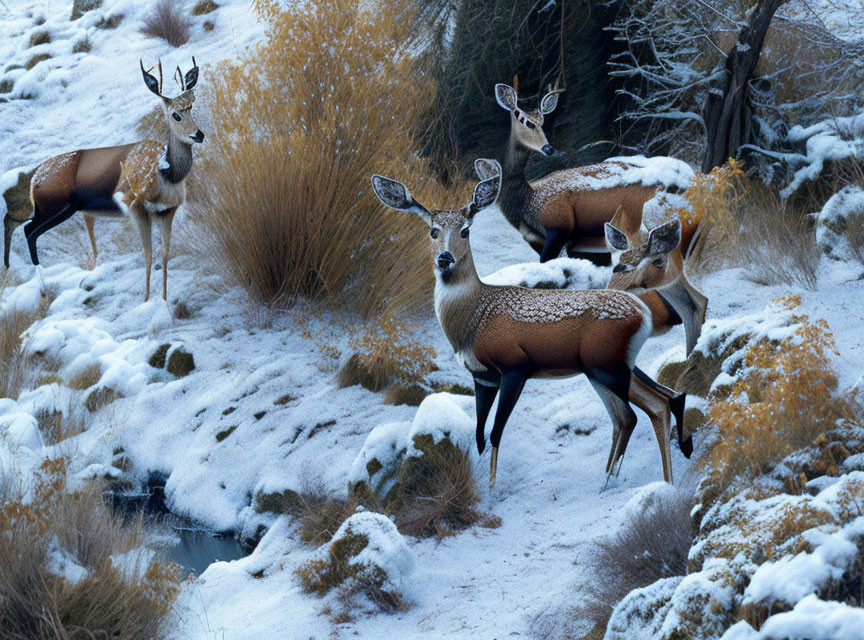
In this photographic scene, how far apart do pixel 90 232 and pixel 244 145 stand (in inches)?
77.5

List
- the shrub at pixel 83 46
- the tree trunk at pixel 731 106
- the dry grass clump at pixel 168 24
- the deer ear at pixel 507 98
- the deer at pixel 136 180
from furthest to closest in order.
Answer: the shrub at pixel 83 46
the dry grass clump at pixel 168 24
the tree trunk at pixel 731 106
the deer at pixel 136 180
the deer ear at pixel 507 98

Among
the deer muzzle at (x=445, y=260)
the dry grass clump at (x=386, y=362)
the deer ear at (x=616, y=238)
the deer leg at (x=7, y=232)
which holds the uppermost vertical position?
the deer muzzle at (x=445, y=260)

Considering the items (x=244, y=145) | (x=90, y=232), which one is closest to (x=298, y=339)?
(x=244, y=145)

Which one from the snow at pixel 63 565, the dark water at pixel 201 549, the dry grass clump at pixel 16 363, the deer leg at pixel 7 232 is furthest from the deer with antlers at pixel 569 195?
the deer leg at pixel 7 232

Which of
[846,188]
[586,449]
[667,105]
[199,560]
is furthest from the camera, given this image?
[667,105]

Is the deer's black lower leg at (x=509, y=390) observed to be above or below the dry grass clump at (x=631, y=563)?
above

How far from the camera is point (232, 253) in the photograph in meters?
7.07

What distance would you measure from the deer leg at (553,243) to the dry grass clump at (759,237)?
29.2 inches

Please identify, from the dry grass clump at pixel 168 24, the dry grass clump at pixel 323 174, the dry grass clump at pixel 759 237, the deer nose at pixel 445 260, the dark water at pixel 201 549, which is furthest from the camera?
the dry grass clump at pixel 168 24

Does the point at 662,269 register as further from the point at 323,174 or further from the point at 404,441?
the point at 323,174

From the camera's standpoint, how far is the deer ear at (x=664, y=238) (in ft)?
15.1

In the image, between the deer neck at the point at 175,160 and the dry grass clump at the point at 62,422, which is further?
the deer neck at the point at 175,160

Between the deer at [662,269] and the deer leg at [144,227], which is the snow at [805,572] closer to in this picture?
the deer at [662,269]

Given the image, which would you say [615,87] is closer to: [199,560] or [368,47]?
[368,47]
